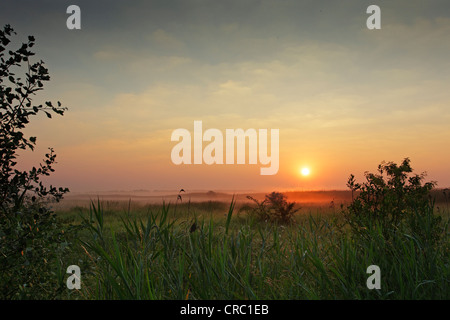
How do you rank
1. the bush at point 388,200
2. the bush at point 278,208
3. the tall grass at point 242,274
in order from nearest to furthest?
1. the tall grass at point 242,274
2. the bush at point 388,200
3. the bush at point 278,208

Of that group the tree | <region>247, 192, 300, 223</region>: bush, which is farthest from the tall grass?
<region>247, 192, 300, 223</region>: bush

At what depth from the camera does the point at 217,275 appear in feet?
13.0

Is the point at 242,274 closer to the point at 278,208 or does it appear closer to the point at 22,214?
the point at 22,214

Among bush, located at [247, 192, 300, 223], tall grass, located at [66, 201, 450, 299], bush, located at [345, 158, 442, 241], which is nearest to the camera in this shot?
tall grass, located at [66, 201, 450, 299]

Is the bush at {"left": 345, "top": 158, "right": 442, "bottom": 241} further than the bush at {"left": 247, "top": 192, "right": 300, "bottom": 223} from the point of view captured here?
No

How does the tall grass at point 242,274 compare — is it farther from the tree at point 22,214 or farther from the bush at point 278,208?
the bush at point 278,208

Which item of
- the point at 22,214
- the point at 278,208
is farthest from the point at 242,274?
the point at 278,208

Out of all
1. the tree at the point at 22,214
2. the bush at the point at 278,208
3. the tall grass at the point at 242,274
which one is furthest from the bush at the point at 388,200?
the bush at the point at 278,208

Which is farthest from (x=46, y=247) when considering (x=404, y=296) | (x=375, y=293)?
(x=404, y=296)

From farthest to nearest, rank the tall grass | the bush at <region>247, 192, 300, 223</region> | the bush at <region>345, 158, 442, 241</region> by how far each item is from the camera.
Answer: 1. the bush at <region>247, 192, 300, 223</region>
2. the bush at <region>345, 158, 442, 241</region>
3. the tall grass

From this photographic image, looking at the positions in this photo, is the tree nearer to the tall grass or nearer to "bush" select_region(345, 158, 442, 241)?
the tall grass
